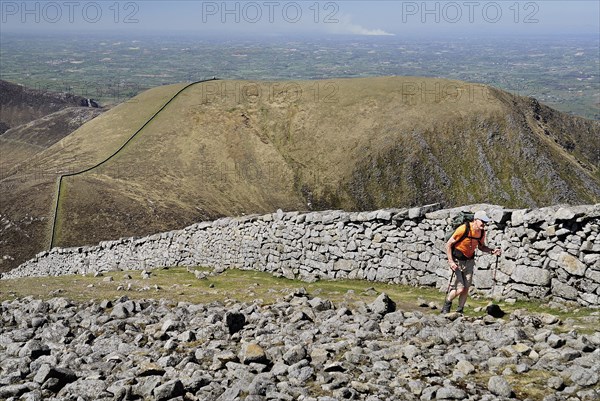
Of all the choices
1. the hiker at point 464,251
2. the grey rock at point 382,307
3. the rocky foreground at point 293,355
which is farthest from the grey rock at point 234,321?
the hiker at point 464,251

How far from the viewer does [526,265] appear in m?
15.9

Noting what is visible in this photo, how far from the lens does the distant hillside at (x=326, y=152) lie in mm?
90812

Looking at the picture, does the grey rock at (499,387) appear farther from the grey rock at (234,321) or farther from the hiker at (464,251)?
the grey rock at (234,321)

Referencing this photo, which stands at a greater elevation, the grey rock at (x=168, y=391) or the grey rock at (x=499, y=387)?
the grey rock at (x=499, y=387)

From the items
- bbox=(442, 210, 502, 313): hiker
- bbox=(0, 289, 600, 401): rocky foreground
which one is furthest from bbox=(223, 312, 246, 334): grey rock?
bbox=(442, 210, 502, 313): hiker

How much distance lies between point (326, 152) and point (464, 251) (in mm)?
91351

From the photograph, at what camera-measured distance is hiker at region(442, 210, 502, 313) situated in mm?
14297

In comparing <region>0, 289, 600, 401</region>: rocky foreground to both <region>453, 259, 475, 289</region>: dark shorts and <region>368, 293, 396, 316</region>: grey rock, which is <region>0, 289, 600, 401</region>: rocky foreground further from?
<region>453, 259, 475, 289</region>: dark shorts

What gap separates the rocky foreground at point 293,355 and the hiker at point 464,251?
1.01 meters

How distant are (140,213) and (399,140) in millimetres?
52775

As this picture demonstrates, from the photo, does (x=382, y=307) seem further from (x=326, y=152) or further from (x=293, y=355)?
(x=326, y=152)

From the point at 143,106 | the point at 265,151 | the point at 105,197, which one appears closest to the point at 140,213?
the point at 105,197

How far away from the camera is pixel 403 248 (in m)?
19.8

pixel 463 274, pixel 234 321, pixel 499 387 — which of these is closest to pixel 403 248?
pixel 463 274
